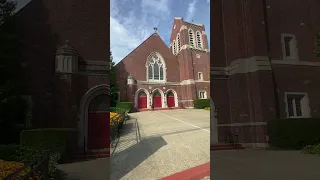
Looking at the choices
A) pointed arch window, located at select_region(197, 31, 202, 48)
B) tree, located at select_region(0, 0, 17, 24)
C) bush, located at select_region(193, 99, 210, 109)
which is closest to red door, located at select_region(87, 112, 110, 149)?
bush, located at select_region(193, 99, 210, 109)

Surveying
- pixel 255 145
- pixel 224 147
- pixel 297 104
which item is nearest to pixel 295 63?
pixel 297 104

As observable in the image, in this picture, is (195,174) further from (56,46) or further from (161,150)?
(56,46)

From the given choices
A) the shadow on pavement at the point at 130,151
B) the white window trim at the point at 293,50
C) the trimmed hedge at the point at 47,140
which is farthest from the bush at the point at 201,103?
the white window trim at the point at 293,50

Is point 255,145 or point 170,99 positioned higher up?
point 170,99

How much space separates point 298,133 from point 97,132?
160 centimetres

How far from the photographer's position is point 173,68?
123 cm

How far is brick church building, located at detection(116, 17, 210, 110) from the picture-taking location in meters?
0.96

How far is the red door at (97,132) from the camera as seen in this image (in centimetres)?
101

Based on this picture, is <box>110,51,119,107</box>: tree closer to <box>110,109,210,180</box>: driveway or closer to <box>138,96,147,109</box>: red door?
<box>110,109,210,180</box>: driveway

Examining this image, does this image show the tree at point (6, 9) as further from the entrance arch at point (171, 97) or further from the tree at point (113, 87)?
the entrance arch at point (171, 97)

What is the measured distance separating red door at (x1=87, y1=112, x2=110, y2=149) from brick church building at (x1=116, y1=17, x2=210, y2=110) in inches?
6.3

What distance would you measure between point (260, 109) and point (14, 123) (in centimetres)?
167

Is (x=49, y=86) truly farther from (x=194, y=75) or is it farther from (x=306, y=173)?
(x=306, y=173)

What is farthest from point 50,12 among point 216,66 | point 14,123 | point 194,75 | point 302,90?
point 302,90
